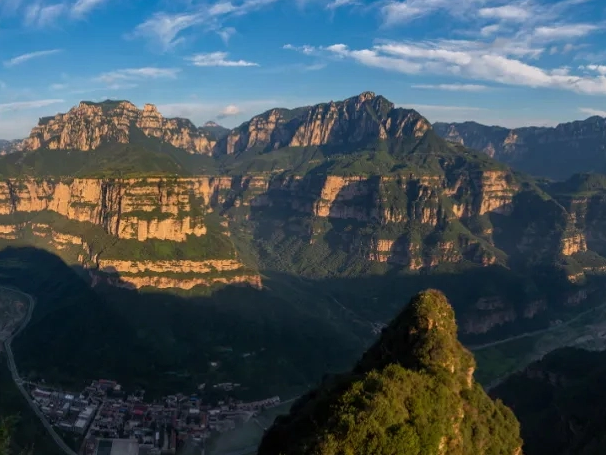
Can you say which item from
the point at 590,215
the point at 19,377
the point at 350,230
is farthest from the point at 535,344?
the point at 19,377

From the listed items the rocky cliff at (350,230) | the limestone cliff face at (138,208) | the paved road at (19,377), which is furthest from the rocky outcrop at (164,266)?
the paved road at (19,377)

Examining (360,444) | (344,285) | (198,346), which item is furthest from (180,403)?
(344,285)

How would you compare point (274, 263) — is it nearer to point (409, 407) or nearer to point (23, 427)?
point (23, 427)

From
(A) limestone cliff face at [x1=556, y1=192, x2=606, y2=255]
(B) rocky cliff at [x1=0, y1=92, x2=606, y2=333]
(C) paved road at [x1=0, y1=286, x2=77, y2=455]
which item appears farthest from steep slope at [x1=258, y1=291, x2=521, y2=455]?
(A) limestone cliff face at [x1=556, y1=192, x2=606, y2=255]

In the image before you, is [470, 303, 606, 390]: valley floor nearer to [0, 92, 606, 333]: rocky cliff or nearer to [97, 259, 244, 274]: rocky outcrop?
[0, 92, 606, 333]: rocky cliff

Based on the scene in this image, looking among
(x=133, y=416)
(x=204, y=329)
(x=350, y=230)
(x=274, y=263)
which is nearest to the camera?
(x=133, y=416)

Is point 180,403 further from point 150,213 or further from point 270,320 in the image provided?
point 150,213
